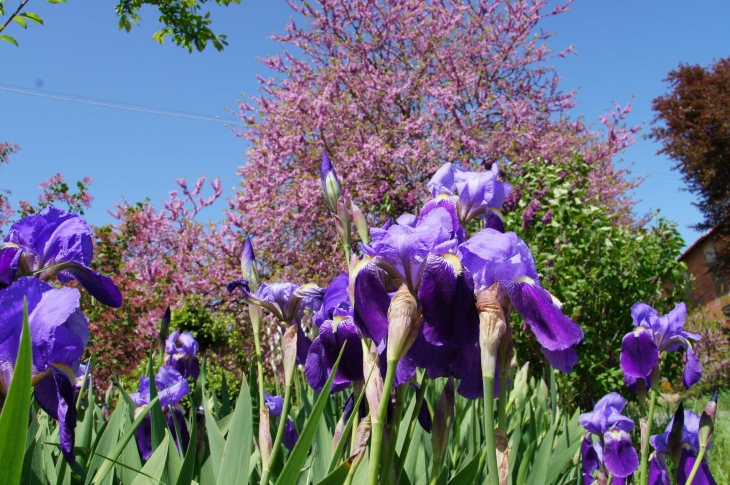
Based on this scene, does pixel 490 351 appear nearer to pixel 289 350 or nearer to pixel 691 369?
pixel 289 350

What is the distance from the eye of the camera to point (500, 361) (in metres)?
0.94

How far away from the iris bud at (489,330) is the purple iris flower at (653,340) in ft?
4.72

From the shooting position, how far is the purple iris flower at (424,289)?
86 cm

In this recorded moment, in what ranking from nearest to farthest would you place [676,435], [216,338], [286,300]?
1. [286,300]
2. [676,435]
3. [216,338]

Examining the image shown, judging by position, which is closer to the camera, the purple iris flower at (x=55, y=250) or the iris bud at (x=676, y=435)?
the purple iris flower at (x=55, y=250)

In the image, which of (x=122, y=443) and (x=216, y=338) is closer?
(x=122, y=443)

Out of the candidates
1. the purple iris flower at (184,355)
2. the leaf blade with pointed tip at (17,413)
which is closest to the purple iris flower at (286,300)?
the leaf blade with pointed tip at (17,413)

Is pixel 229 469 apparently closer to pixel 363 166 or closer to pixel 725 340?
pixel 363 166

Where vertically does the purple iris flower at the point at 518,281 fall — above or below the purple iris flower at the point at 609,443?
above

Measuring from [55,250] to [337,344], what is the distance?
694 millimetres

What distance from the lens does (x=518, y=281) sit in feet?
3.04

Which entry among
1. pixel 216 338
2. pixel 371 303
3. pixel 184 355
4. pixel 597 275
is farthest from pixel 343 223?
pixel 216 338

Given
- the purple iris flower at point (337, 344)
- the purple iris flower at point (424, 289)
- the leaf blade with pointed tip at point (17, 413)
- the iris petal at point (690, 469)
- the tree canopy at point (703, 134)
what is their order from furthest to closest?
1. the tree canopy at point (703, 134)
2. the iris petal at point (690, 469)
3. the purple iris flower at point (337, 344)
4. the purple iris flower at point (424, 289)
5. the leaf blade with pointed tip at point (17, 413)

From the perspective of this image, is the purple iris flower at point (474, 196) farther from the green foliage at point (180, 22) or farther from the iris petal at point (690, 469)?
the green foliage at point (180, 22)
